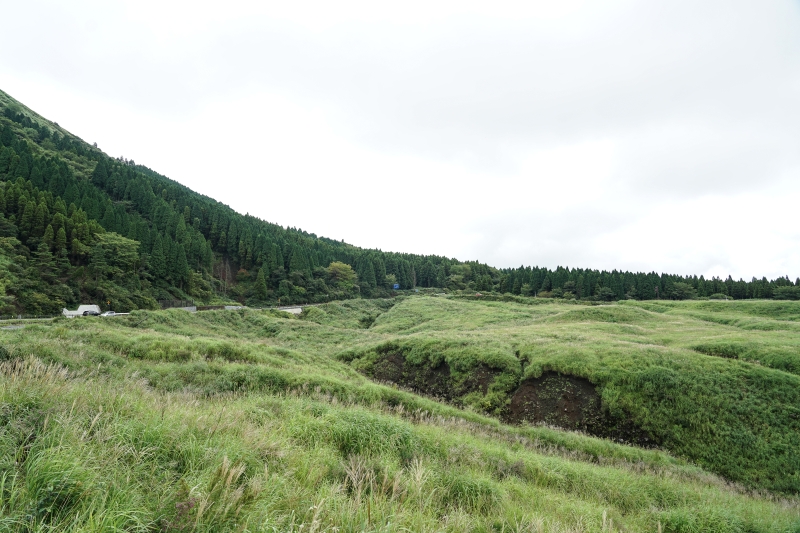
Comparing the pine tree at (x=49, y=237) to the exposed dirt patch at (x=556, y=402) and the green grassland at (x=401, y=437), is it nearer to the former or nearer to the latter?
the green grassland at (x=401, y=437)

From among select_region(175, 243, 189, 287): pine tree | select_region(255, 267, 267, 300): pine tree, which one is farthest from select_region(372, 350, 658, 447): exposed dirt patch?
select_region(255, 267, 267, 300): pine tree

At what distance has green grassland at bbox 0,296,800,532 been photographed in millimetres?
3199

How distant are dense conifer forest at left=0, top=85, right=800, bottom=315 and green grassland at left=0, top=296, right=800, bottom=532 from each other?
3542cm

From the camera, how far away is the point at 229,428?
17.6 ft

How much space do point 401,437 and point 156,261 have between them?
85280mm

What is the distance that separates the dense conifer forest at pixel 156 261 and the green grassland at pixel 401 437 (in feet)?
116

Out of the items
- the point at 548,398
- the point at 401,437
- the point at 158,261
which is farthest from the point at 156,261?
the point at 401,437

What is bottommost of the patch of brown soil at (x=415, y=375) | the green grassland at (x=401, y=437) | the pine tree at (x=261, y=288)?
the pine tree at (x=261, y=288)

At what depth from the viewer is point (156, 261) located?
2916 inches

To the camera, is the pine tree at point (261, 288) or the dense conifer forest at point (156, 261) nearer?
the dense conifer forest at point (156, 261)

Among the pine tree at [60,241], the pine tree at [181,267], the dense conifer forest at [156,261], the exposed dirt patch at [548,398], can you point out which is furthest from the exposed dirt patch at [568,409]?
the pine tree at [181,267]

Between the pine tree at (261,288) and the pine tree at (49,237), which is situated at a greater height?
the pine tree at (49,237)

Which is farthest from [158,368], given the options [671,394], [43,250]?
[43,250]

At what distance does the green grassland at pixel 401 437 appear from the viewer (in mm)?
3199
